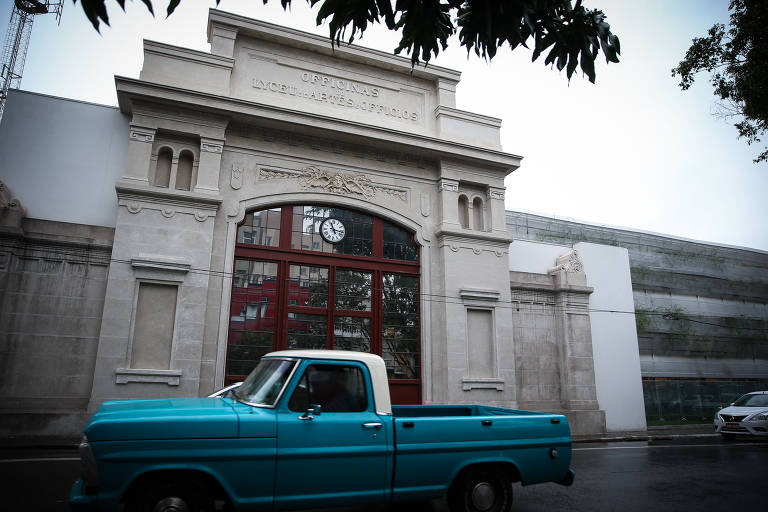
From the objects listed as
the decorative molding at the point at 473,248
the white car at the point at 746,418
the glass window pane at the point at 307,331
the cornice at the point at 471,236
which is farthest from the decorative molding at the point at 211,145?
the white car at the point at 746,418

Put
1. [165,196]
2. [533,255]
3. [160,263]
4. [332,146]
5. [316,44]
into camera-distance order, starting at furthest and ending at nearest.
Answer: [533,255]
[316,44]
[332,146]
[165,196]
[160,263]

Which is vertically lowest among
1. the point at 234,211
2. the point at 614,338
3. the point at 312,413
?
the point at 312,413

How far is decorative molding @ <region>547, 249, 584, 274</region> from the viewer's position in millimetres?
17562

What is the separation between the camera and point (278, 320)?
45.5 ft

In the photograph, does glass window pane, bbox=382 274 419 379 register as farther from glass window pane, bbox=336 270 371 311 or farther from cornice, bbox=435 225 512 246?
cornice, bbox=435 225 512 246

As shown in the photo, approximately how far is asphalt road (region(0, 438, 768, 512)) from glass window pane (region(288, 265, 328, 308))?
6.49 metres

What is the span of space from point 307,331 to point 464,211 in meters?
7.09

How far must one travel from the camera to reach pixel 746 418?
48.7 feet

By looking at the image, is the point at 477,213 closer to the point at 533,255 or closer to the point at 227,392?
the point at 533,255

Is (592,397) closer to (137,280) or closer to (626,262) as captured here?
(626,262)

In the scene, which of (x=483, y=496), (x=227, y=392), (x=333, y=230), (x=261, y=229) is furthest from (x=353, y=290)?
(x=483, y=496)

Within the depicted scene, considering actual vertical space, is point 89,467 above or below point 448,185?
below

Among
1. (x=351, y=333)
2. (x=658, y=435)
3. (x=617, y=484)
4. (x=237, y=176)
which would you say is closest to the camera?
(x=617, y=484)

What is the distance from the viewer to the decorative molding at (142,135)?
1331 centimetres
